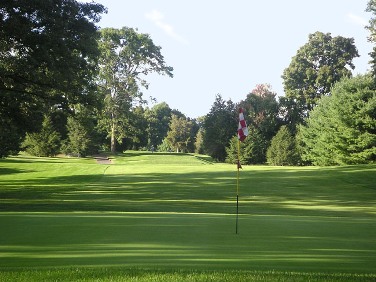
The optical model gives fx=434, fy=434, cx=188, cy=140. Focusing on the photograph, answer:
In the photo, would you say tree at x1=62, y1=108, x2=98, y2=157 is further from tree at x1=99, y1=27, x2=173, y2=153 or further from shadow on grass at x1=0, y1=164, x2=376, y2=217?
shadow on grass at x1=0, y1=164, x2=376, y2=217

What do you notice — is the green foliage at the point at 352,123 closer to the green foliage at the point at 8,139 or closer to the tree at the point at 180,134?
the green foliage at the point at 8,139

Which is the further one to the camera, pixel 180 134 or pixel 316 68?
pixel 180 134

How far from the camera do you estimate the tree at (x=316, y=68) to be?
228 ft

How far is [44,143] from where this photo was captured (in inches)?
2307

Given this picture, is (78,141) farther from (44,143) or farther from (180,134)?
(180,134)

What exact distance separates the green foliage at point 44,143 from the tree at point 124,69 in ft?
26.2

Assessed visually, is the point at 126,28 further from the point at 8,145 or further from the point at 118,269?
the point at 118,269

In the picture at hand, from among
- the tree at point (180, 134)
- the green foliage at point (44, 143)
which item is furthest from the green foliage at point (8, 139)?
Answer: the tree at point (180, 134)

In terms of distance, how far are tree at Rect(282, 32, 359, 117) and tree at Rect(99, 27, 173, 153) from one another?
22.1 metres

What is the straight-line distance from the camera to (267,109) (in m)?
66.8

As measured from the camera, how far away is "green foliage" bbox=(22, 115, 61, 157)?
5697 cm

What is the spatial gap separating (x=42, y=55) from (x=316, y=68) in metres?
60.0

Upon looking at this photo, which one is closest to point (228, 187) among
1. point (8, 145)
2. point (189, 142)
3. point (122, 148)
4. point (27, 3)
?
point (8, 145)

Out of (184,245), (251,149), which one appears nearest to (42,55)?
(184,245)
